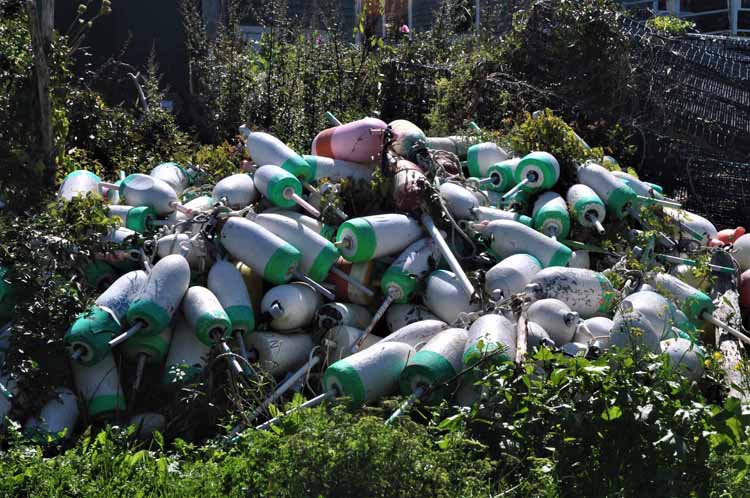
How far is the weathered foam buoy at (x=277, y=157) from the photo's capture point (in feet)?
17.6

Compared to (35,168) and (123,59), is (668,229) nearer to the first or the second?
(35,168)

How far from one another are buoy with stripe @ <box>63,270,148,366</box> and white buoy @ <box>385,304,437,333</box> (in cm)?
130

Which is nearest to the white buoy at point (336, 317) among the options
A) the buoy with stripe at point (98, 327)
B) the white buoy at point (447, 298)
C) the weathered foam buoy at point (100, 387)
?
the white buoy at point (447, 298)

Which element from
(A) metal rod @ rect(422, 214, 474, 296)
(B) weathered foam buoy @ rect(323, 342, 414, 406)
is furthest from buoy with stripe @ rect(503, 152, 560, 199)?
(B) weathered foam buoy @ rect(323, 342, 414, 406)

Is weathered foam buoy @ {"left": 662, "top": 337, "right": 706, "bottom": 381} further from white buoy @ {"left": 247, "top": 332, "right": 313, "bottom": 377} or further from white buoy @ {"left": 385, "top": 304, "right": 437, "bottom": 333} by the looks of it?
white buoy @ {"left": 247, "top": 332, "right": 313, "bottom": 377}

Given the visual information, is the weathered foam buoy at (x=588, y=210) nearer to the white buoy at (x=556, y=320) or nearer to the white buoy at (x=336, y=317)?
the white buoy at (x=556, y=320)

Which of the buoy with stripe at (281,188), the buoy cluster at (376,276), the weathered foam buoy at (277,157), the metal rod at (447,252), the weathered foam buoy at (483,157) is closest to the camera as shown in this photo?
the buoy cluster at (376,276)

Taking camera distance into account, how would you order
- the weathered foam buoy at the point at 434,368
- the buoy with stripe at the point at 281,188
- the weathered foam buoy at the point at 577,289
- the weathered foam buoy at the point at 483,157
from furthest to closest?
1. the weathered foam buoy at the point at 483,157
2. the buoy with stripe at the point at 281,188
3. the weathered foam buoy at the point at 577,289
4. the weathered foam buoy at the point at 434,368

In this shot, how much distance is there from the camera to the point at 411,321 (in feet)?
15.3

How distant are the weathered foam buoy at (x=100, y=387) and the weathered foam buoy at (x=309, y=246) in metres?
1.09

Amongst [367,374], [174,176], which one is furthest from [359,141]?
[367,374]

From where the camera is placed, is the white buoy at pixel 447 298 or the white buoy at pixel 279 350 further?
the white buoy at pixel 447 298

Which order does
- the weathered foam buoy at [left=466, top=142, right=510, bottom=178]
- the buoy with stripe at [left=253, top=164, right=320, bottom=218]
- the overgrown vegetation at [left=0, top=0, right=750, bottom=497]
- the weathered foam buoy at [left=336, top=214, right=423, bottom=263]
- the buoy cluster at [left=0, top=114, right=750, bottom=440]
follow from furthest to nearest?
1. the weathered foam buoy at [left=466, top=142, right=510, bottom=178]
2. the buoy with stripe at [left=253, top=164, right=320, bottom=218]
3. the weathered foam buoy at [left=336, top=214, right=423, bottom=263]
4. the buoy cluster at [left=0, top=114, right=750, bottom=440]
5. the overgrown vegetation at [left=0, top=0, right=750, bottom=497]

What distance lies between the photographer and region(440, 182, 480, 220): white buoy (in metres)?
5.22
